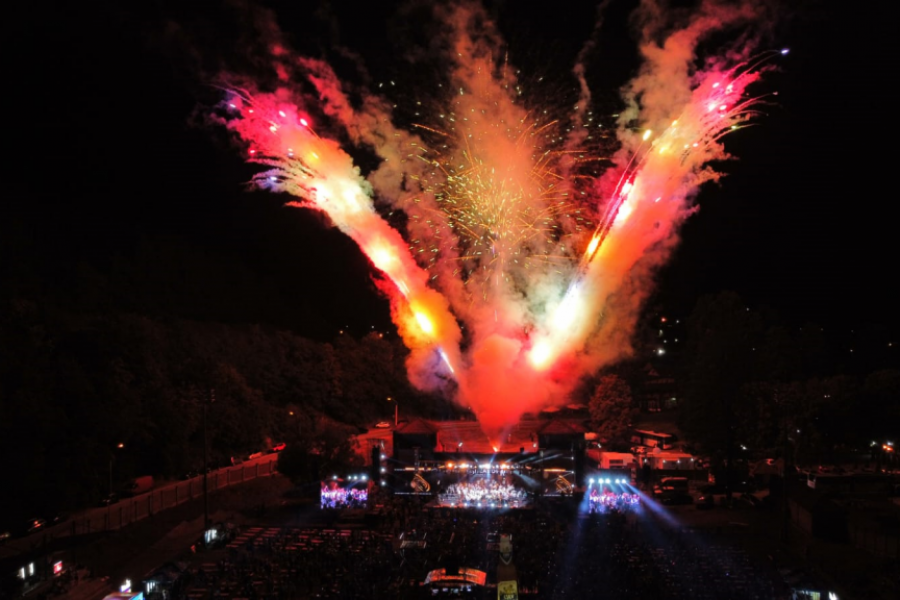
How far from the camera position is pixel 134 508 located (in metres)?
16.1

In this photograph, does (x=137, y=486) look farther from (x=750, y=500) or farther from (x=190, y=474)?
(x=750, y=500)

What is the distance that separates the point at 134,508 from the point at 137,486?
233 centimetres

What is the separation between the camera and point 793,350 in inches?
1096

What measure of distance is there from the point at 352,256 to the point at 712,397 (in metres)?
22.5

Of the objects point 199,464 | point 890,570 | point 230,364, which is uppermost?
point 230,364

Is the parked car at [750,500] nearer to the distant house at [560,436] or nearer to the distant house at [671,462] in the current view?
the distant house at [671,462]

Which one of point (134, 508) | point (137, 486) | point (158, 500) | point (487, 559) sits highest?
point (137, 486)

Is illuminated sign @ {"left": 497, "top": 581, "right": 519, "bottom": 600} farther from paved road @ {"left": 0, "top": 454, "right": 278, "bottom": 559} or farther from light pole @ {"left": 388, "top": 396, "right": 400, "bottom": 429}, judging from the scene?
light pole @ {"left": 388, "top": 396, "right": 400, "bottom": 429}

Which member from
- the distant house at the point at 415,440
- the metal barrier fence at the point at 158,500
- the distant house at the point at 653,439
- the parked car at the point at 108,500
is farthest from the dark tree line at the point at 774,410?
the parked car at the point at 108,500

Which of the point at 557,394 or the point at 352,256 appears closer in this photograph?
the point at 557,394

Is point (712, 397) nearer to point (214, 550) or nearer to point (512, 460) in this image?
point (512, 460)

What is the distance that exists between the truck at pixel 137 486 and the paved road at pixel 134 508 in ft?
0.94

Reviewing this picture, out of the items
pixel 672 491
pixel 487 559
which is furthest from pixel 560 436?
pixel 487 559

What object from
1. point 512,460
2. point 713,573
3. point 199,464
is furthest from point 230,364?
point 713,573
